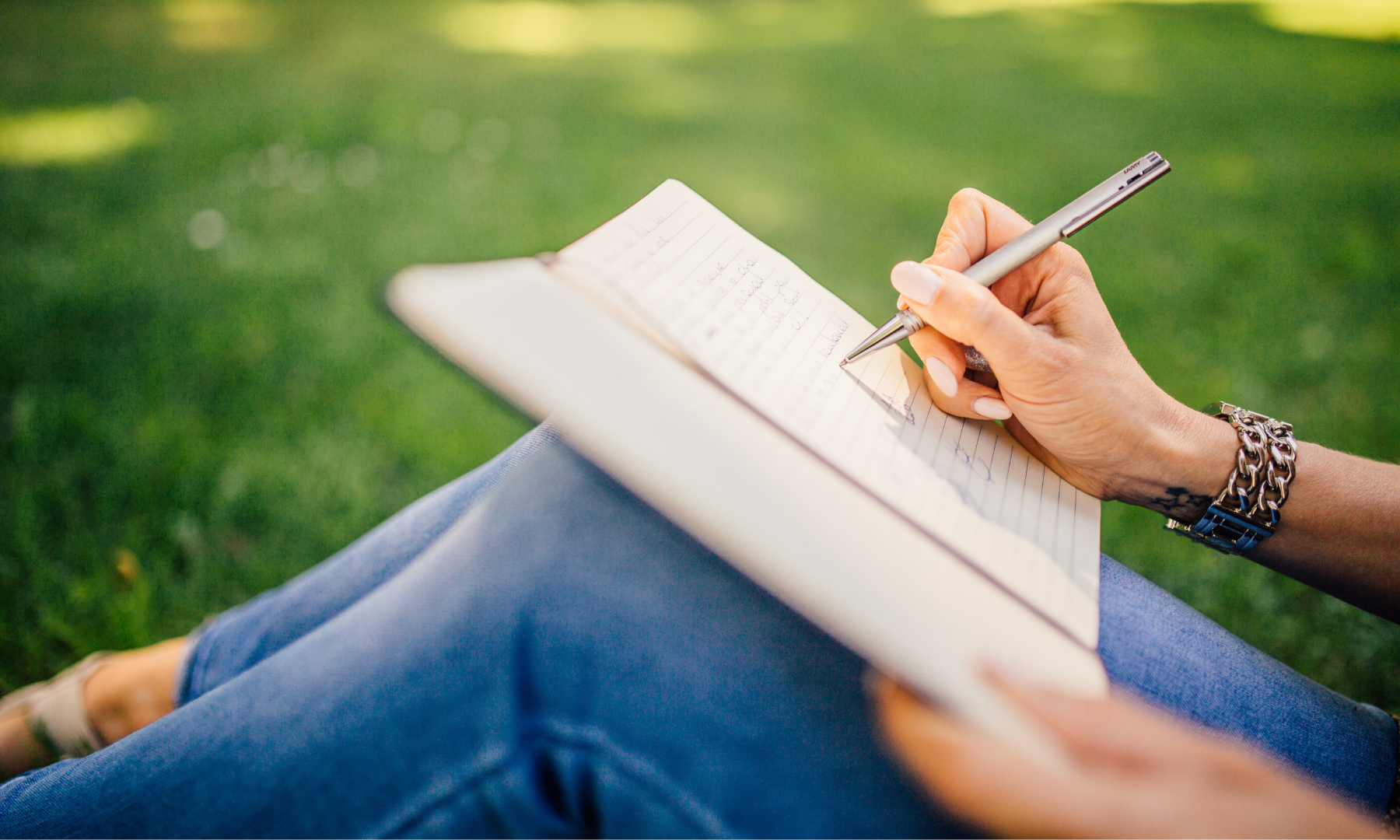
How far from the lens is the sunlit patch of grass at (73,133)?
9.02 feet

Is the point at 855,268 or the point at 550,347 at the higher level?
the point at 550,347

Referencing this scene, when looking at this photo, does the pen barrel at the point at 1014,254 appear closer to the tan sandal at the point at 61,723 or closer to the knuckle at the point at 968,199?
the knuckle at the point at 968,199

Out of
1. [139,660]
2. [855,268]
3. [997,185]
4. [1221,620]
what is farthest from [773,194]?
[139,660]

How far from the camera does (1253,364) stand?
205 cm

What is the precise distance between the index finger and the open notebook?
0.27m

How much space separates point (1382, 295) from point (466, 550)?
3090mm

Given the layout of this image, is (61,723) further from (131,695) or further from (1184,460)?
(1184,460)

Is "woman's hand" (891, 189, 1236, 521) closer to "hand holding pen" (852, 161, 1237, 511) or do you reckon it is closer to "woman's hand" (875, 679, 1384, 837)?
"hand holding pen" (852, 161, 1237, 511)

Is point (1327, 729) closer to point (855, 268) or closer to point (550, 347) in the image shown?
point (550, 347)

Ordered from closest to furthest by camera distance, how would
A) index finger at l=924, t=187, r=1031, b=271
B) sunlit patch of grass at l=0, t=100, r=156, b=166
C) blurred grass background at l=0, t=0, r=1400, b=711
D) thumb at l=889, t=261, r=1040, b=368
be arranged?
thumb at l=889, t=261, r=1040, b=368, index finger at l=924, t=187, r=1031, b=271, blurred grass background at l=0, t=0, r=1400, b=711, sunlit patch of grass at l=0, t=100, r=156, b=166

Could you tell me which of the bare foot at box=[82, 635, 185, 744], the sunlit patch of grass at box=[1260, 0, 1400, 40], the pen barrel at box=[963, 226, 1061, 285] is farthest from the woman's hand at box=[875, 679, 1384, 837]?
the sunlit patch of grass at box=[1260, 0, 1400, 40]

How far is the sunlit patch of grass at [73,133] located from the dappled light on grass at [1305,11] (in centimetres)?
560

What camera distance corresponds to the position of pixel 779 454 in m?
0.54

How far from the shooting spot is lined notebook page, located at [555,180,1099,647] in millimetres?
603
